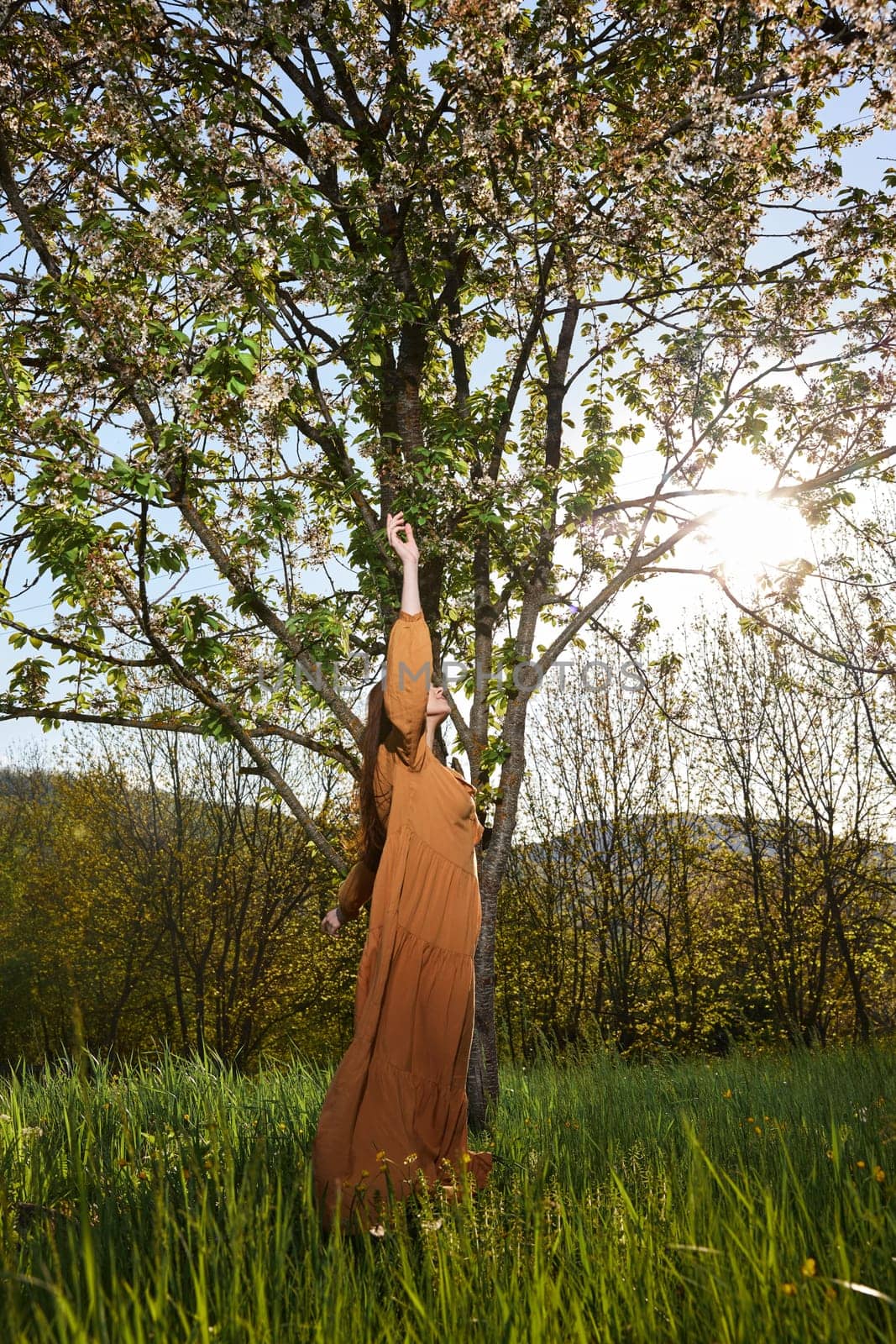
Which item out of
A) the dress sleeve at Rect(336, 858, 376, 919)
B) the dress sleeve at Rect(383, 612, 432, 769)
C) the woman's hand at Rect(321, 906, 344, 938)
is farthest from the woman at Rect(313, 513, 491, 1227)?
the woman's hand at Rect(321, 906, 344, 938)

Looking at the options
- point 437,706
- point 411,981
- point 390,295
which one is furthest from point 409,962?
point 390,295

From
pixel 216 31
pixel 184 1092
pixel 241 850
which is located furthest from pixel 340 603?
pixel 241 850

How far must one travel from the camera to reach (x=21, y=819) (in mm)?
29047

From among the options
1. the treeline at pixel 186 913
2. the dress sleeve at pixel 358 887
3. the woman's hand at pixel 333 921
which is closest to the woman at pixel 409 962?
the dress sleeve at pixel 358 887

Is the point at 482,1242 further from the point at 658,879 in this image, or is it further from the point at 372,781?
the point at 658,879

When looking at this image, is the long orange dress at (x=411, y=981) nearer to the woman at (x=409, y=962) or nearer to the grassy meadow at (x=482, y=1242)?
the woman at (x=409, y=962)

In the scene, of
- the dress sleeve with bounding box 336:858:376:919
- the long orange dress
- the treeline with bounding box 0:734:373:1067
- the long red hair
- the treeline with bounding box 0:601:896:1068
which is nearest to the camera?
the long orange dress

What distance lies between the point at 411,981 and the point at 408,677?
3.73 ft

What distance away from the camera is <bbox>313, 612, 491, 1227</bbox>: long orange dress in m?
3.04

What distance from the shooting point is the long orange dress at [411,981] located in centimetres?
304

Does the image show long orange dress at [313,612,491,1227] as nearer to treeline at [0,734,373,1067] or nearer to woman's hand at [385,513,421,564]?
woman's hand at [385,513,421,564]

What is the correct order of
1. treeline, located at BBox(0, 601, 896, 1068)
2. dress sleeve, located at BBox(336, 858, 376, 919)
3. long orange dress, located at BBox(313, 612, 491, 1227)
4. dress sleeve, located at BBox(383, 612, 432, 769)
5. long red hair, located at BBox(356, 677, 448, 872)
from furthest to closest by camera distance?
treeline, located at BBox(0, 601, 896, 1068) < dress sleeve, located at BBox(336, 858, 376, 919) < long red hair, located at BBox(356, 677, 448, 872) < dress sleeve, located at BBox(383, 612, 432, 769) < long orange dress, located at BBox(313, 612, 491, 1227)

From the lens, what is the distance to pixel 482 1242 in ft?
7.48

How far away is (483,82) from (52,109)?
2.69 meters
